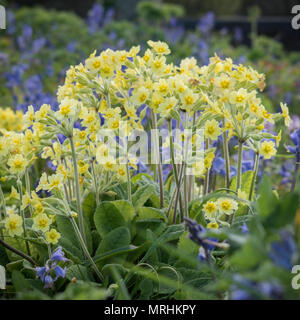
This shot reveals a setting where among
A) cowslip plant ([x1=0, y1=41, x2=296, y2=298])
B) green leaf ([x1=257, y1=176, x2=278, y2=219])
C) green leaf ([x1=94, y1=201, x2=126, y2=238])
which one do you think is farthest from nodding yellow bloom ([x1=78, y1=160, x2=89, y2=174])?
green leaf ([x1=257, y1=176, x2=278, y2=219])

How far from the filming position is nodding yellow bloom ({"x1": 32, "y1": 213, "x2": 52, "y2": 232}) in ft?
3.48

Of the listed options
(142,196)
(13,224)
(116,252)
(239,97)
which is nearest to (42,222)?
(13,224)

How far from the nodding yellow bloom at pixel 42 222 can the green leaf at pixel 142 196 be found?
0.29 m

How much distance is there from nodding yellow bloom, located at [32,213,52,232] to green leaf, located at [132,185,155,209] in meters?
0.29

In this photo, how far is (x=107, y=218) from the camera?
1221mm

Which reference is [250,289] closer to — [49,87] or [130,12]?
[49,87]

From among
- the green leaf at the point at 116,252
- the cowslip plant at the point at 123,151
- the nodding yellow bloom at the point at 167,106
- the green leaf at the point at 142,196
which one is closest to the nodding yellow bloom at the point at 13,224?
the cowslip plant at the point at 123,151

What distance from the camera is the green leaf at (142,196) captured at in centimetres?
124

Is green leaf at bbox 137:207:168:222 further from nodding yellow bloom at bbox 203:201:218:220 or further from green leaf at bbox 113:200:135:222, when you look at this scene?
nodding yellow bloom at bbox 203:201:218:220

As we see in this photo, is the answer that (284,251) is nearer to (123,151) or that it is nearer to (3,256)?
(123,151)

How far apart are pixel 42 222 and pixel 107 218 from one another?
0.69 feet

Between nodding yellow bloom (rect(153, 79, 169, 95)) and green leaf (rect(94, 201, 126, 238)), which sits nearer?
nodding yellow bloom (rect(153, 79, 169, 95))

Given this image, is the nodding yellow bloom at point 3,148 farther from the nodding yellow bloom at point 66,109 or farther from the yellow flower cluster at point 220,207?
the yellow flower cluster at point 220,207
